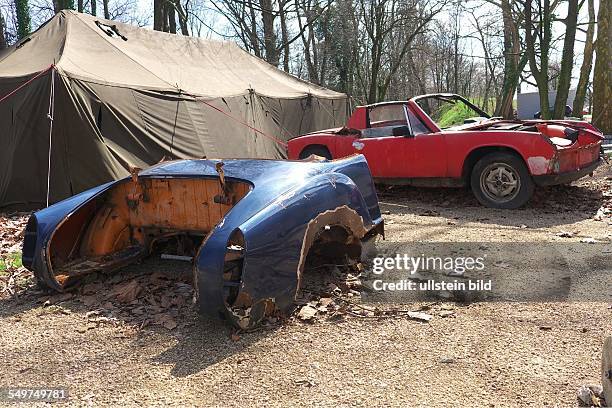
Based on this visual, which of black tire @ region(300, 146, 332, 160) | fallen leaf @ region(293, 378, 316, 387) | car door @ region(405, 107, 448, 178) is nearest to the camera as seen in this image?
fallen leaf @ region(293, 378, 316, 387)

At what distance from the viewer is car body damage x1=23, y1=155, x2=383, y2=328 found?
10.7ft

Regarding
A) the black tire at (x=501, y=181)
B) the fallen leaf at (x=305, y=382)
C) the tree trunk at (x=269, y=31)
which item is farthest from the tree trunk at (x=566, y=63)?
the tree trunk at (x=269, y=31)

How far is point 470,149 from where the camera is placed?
708cm

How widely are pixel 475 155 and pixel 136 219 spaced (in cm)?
457

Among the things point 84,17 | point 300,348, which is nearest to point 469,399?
point 300,348

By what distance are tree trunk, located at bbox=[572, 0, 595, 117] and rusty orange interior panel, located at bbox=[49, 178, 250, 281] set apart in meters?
15.4

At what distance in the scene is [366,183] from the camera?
486cm

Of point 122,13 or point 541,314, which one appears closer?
point 541,314

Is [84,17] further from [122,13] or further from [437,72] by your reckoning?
[437,72]

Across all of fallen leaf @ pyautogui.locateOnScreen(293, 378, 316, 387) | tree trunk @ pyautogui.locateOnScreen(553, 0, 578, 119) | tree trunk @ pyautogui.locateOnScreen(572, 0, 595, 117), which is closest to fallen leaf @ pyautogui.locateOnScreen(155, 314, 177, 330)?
fallen leaf @ pyautogui.locateOnScreen(293, 378, 316, 387)

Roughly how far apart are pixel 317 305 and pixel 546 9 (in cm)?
1448

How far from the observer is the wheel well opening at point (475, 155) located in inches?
272

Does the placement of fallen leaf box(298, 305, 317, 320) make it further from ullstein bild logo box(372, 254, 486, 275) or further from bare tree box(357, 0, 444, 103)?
bare tree box(357, 0, 444, 103)

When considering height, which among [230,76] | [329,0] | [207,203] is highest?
[329,0]
